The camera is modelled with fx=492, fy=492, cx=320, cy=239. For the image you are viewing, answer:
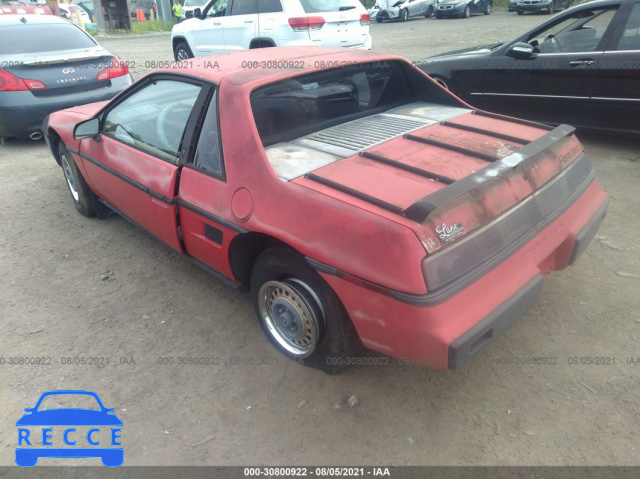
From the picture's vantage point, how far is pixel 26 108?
6.08m

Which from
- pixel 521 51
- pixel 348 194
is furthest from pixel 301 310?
pixel 521 51

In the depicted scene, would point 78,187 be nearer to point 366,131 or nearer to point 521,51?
point 366,131

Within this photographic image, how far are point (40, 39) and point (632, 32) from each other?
696cm

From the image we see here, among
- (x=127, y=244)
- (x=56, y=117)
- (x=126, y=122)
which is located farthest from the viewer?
(x=56, y=117)

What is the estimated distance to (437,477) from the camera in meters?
2.11

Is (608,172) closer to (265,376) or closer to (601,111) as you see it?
(601,111)

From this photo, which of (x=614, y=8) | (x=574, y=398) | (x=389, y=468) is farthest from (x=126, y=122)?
(x=614, y=8)

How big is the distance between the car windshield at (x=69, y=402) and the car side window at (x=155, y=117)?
145 cm

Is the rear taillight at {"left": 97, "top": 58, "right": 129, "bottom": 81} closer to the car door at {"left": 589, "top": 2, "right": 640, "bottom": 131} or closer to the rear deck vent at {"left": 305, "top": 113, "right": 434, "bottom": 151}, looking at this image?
the rear deck vent at {"left": 305, "top": 113, "right": 434, "bottom": 151}

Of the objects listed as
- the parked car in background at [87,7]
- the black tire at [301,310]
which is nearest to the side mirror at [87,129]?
the black tire at [301,310]

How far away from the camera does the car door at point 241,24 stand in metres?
8.28

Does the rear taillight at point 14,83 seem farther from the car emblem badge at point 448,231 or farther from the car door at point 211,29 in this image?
the car emblem badge at point 448,231

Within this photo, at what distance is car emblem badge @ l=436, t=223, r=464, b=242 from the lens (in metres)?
2.06

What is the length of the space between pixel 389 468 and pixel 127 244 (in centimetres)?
291
